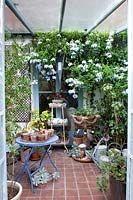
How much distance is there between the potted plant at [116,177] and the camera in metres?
2.73

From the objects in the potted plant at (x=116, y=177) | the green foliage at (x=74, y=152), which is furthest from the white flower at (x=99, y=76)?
the potted plant at (x=116, y=177)

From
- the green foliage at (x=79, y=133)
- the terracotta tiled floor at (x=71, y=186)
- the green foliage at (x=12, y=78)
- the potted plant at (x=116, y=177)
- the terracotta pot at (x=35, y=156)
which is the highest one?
the green foliage at (x=12, y=78)

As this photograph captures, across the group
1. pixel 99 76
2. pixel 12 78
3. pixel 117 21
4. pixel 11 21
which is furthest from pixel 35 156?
pixel 117 21

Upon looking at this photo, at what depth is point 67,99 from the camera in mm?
5766

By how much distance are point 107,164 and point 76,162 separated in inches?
67.5

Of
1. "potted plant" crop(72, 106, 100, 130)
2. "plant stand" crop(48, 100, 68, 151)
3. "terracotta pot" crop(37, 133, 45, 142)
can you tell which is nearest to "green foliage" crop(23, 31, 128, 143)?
"potted plant" crop(72, 106, 100, 130)

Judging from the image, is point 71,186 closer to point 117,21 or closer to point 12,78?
point 12,78

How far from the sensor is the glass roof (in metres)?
3.24

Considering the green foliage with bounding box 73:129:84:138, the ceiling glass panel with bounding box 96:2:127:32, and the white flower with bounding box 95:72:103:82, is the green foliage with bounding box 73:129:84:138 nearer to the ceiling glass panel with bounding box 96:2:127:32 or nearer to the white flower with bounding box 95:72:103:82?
the white flower with bounding box 95:72:103:82

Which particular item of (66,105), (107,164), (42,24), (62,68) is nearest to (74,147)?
(66,105)

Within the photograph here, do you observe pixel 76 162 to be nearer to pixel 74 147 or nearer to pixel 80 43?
pixel 74 147

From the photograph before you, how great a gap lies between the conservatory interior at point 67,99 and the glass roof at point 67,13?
1cm

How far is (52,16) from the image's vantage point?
13.2 ft

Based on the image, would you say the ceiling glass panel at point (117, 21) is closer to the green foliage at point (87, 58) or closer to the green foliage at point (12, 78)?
the green foliage at point (87, 58)
